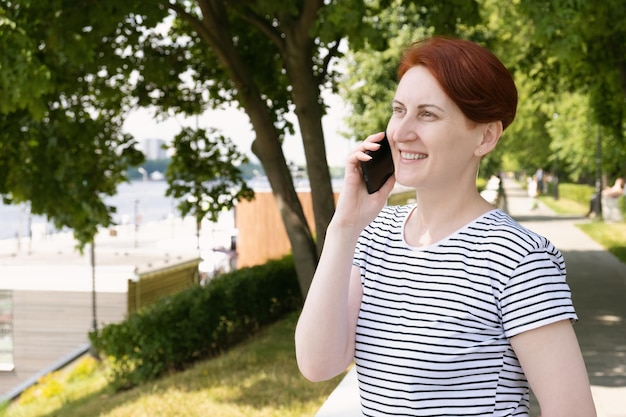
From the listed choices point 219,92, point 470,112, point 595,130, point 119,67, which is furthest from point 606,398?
point 595,130

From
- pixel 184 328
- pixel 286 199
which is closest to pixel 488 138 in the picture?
pixel 184 328

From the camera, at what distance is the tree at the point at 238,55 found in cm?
1020

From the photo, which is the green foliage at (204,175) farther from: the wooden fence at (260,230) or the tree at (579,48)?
the wooden fence at (260,230)

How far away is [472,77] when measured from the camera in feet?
5.92

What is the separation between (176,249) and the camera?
45438 millimetres

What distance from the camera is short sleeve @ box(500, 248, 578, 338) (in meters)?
1.72

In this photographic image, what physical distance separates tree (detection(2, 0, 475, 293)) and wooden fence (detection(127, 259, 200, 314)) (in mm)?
11876

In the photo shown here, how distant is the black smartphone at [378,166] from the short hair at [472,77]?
22 centimetres

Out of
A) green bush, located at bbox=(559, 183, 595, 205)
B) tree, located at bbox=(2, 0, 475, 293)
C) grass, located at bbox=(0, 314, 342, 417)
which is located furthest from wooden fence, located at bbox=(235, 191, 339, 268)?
green bush, located at bbox=(559, 183, 595, 205)

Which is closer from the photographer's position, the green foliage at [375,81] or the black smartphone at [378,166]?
the black smartphone at [378,166]

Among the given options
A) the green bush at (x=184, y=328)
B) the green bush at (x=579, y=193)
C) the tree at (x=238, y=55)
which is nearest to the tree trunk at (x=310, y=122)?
the tree at (x=238, y=55)

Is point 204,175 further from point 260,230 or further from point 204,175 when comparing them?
point 260,230

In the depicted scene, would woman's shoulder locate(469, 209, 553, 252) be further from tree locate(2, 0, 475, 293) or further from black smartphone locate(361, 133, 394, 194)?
tree locate(2, 0, 475, 293)

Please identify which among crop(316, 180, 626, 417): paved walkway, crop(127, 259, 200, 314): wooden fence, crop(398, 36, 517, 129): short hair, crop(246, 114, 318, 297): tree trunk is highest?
crop(398, 36, 517, 129): short hair
